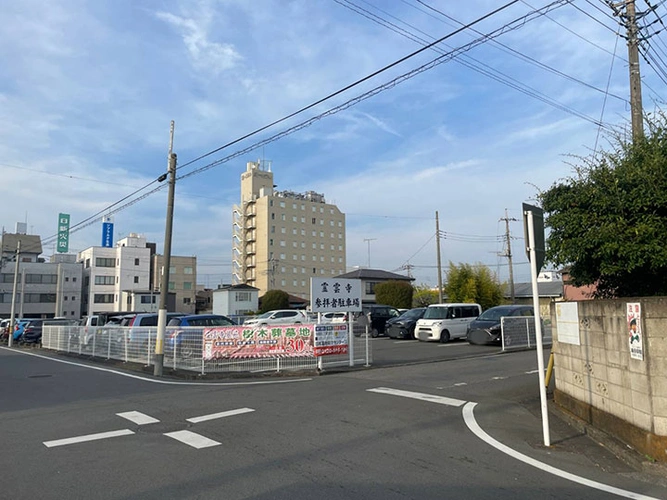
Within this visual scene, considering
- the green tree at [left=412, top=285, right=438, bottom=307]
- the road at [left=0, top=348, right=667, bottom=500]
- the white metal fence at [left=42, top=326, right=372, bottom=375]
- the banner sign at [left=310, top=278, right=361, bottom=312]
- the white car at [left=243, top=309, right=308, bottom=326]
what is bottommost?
the road at [left=0, top=348, right=667, bottom=500]

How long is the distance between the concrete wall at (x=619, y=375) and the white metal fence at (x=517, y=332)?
11415 mm

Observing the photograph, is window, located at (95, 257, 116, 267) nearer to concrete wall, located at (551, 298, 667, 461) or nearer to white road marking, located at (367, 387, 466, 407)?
white road marking, located at (367, 387, 466, 407)

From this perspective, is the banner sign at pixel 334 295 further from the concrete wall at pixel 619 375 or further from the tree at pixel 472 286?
the tree at pixel 472 286

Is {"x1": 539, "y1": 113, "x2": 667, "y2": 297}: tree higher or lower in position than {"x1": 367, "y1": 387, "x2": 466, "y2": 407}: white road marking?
higher

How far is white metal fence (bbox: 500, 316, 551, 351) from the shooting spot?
773 inches

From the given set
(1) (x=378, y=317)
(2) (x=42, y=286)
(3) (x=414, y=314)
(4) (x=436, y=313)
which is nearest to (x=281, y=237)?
(2) (x=42, y=286)

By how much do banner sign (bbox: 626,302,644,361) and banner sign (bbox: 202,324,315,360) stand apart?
9.06 metres

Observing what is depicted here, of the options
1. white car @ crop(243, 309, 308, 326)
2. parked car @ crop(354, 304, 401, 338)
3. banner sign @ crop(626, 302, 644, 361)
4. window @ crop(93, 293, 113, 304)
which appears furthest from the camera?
window @ crop(93, 293, 113, 304)

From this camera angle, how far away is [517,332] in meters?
20.5

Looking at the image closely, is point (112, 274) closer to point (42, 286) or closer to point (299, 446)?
point (42, 286)

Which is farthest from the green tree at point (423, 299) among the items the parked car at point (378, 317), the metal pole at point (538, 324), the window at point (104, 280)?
the metal pole at point (538, 324)

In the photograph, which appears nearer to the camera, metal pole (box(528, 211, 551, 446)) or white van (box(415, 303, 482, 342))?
metal pole (box(528, 211, 551, 446))

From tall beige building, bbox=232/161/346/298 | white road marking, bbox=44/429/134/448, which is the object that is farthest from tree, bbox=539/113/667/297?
tall beige building, bbox=232/161/346/298

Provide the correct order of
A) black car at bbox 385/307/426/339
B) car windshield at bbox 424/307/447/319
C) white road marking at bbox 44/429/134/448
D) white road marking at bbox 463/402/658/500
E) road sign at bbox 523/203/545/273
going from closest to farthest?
white road marking at bbox 463/402/658/500 < white road marking at bbox 44/429/134/448 < road sign at bbox 523/203/545/273 < car windshield at bbox 424/307/447/319 < black car at bbox 385/307/426/339
